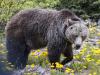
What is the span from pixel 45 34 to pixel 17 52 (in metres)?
0.89

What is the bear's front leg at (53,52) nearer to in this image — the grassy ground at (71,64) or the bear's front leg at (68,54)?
the grassy ground at (71,64)

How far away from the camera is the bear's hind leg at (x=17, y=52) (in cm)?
877

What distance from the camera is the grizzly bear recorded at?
8.06 meters

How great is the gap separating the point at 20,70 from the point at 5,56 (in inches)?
52.6

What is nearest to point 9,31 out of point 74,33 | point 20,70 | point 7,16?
point 20,70

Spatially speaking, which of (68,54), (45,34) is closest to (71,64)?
(68,54)

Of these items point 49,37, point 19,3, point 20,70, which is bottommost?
point 20,70

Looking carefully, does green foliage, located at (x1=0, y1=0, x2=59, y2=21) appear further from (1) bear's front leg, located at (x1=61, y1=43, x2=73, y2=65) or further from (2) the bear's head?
(2) the bear's head

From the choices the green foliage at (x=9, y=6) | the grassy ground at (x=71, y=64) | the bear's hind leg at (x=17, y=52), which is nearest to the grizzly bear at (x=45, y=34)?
the bear's hind leg at (x=17, y=52)

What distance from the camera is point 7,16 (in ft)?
42.5

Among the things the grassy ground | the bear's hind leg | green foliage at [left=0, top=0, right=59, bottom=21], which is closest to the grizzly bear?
the bear's hind leg

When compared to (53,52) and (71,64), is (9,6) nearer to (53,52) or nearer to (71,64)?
(53,52)

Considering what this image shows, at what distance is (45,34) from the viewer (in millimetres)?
8469

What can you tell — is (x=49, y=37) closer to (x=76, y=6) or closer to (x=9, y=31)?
(x=9, y=31)
